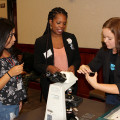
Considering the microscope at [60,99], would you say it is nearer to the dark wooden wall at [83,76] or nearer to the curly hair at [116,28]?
the curly hair at [116,28]

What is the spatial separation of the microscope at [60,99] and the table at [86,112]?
0.10 m

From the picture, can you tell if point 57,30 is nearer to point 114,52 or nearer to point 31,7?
point 114,52

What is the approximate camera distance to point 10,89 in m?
1.73

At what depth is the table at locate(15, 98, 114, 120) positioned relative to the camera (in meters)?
1.42

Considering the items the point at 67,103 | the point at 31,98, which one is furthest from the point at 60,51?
the point at 31,98

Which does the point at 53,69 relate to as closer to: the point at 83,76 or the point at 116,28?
the point at 116,28

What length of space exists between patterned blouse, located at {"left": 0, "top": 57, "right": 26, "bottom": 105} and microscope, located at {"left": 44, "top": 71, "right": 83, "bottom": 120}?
51 centimetres

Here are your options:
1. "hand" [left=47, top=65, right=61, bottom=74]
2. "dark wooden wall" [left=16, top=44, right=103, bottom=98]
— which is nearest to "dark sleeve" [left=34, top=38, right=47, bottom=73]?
"hand" [left=47, top=65, right=61, bottom=74]

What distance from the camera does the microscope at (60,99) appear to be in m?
1.29

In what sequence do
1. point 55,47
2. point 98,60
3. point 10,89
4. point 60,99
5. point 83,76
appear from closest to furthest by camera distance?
point 60,99 < point 10,89 < point 98,60 < point 55,47 < point 83,76

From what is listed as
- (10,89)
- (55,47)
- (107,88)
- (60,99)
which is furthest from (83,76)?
(60,99)

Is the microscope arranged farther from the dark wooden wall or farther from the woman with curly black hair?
the dark wooden wall

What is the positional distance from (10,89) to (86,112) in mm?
755

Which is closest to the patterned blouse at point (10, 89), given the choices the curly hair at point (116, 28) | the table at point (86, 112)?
the table at point (86, 112)
